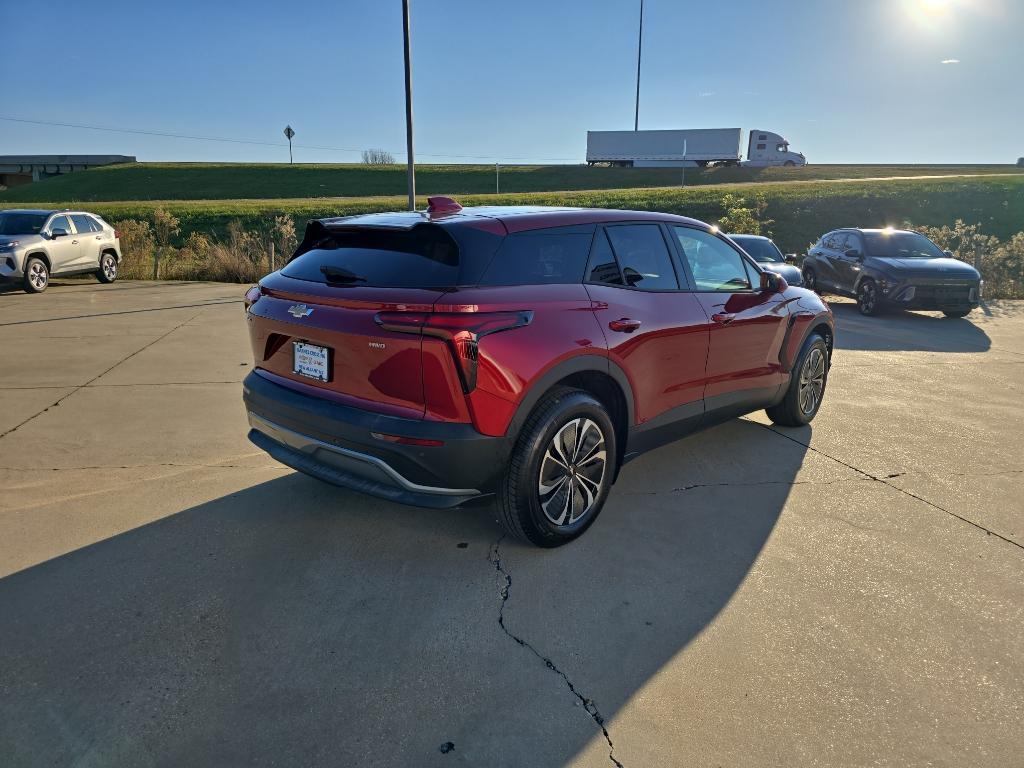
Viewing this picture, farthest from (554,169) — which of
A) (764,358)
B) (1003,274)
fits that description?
(764,358)

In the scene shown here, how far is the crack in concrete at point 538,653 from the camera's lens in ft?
7.47

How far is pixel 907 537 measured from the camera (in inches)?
146

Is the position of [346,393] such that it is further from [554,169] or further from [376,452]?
[554,169]

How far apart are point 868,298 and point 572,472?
10526 mm

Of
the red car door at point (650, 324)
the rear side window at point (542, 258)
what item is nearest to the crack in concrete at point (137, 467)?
the rear side window at point (542, 258)

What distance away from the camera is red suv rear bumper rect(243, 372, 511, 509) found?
2951mm

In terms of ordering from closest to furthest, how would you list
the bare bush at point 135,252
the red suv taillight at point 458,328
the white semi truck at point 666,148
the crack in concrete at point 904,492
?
the red suv taillight at point 458,328
the crack in concrete at point 904,492
the bare bush at point 135,252
the white semi truck at point 666,148

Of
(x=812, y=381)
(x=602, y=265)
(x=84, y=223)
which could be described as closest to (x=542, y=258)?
(x=602, y=265)

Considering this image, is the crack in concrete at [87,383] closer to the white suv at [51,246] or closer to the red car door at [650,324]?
the red car door at [650,324]

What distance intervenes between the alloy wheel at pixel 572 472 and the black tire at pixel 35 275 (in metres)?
13.4

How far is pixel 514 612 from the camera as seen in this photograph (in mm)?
2965

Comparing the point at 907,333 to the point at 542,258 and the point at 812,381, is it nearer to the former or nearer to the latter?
the point at 812,381

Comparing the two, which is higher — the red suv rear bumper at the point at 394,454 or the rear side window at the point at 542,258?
the rear side window at the point at 542,258

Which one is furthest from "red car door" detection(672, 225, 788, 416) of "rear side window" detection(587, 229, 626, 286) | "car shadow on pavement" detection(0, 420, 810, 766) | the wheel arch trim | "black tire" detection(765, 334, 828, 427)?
the wheel arch trim
